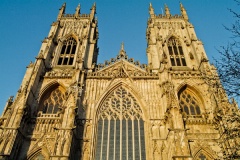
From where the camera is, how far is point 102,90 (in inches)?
713

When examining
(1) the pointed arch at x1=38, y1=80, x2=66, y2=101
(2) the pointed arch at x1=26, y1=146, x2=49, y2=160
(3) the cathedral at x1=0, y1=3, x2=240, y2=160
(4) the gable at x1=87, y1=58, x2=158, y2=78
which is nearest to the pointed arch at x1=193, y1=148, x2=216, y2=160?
(3) the cathedral at x1=0, y1=3, x2=240, y2=160

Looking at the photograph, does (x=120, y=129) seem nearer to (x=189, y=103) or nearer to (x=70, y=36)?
(x=189, y=103)

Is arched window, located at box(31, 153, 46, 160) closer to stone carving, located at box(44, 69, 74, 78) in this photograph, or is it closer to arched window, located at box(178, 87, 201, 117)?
stone carving, located at box(44, 69, 74, 78)

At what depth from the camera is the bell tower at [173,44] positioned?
2123 centimetres

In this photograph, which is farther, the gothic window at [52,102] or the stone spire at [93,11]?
the stone spire at [93,11]

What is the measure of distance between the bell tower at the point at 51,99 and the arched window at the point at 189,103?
8.35 m

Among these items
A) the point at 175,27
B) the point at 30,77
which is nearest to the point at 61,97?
the point at 30,77

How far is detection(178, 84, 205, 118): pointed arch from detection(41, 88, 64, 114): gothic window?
9.95 metres

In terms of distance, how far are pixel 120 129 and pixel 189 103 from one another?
6304 millimetres

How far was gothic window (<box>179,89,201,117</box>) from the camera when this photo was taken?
17.5 m

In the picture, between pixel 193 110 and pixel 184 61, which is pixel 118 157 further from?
pixel 184 61

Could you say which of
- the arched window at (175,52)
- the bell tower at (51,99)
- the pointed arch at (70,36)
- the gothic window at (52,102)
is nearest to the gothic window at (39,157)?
the bell tower at (51,99)

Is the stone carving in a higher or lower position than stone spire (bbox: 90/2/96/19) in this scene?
lower

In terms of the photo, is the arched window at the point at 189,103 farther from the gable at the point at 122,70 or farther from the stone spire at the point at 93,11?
the stone spire at the point at 93,11
